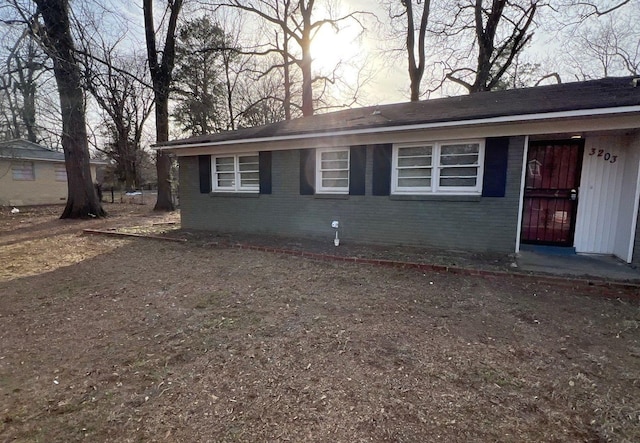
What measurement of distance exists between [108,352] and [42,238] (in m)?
8.02

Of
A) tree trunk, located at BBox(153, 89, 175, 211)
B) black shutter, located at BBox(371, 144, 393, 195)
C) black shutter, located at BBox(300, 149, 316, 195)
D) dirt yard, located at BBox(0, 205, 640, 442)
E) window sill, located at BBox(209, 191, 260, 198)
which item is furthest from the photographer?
tree trunk, located at BBox(153, 89, 175, 211)

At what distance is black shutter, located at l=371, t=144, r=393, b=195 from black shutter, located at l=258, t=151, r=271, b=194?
2801 millimetres

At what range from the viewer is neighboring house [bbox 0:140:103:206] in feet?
56.6

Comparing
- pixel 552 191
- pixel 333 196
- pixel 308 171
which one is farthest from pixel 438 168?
pixel 308 171

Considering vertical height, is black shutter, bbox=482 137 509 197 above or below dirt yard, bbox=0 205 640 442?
above

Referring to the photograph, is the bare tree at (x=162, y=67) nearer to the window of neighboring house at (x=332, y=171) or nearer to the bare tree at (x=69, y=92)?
the bare tree at (x=69, y=92)

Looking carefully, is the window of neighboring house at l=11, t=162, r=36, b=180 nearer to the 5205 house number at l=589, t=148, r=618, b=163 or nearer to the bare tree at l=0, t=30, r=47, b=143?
the bare tree at l=0, t=30, r=47, b=143

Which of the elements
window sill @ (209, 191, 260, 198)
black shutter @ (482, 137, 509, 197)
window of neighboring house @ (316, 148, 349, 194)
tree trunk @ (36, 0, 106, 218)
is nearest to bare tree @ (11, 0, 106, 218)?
tree trunk @ (36, 0, 106, 218)

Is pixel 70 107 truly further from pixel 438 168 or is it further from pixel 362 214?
pixel 438 168

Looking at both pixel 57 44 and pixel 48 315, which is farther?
pixel 57 44

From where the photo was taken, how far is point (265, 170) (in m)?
8.41

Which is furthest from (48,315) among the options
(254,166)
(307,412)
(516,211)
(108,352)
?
(516,211)

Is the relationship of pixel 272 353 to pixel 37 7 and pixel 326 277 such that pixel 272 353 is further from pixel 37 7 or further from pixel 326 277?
pixel 37 7

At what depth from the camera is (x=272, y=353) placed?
9.52 ft
